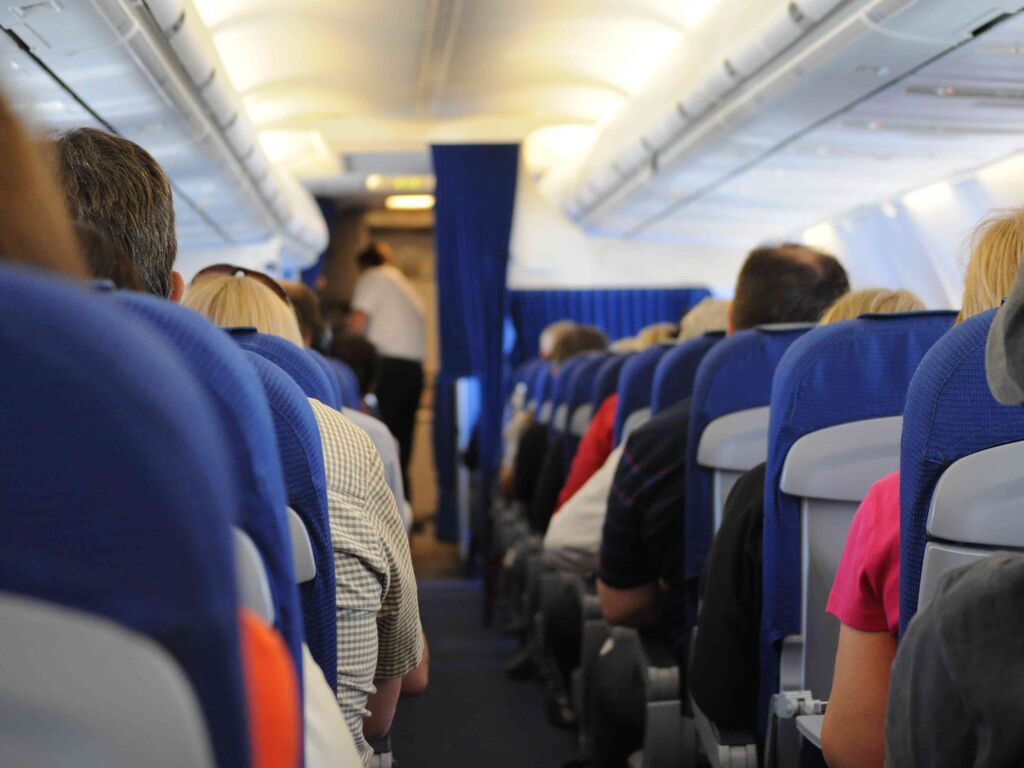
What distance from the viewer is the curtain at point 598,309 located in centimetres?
1105

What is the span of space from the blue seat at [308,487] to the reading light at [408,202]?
1073 cm

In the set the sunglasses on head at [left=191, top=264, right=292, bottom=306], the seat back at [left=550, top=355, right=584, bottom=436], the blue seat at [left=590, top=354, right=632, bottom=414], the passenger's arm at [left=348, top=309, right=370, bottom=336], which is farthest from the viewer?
the passenger's arm at [left=348, top=309, right=370, bottom=336]

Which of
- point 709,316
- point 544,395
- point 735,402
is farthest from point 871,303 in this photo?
point 544,395

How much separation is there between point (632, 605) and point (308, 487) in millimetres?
2106

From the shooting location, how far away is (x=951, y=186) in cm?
677

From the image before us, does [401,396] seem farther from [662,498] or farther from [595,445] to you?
[662,498]

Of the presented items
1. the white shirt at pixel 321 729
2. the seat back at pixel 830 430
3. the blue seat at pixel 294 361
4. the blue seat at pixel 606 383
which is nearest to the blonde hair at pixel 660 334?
the blue seat at pixel 606 383

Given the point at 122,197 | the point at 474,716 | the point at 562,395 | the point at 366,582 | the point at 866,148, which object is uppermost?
the point at 866,148

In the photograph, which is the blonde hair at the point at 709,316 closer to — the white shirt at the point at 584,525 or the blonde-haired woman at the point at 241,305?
the white shirt at the point at 584,525

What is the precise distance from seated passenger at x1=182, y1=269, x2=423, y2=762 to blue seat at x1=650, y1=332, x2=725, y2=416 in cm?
150

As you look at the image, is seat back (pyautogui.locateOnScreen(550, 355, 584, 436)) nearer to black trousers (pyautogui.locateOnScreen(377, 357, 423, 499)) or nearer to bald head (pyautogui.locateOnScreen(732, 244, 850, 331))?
bald head (pyautogui.locateOnScreen(732, 244, 850, 331))

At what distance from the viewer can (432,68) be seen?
7.93 metres

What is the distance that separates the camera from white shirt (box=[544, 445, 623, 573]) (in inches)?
155

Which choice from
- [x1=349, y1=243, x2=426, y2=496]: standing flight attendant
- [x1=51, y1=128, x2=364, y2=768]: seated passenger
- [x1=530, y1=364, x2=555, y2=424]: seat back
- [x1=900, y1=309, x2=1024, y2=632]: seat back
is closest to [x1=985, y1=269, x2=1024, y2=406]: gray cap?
[x1=900, y1=309, x2=1024, y2=632]: seat back
